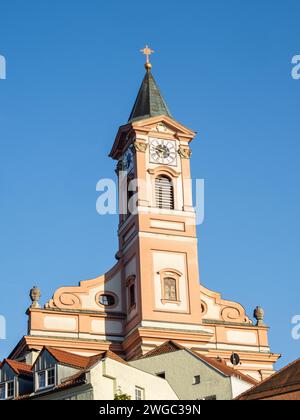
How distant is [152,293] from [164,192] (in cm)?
716

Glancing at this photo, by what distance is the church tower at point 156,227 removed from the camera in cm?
6581

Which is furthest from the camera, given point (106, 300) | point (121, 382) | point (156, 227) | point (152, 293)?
point (156, 227)

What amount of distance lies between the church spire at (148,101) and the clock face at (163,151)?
2351mm

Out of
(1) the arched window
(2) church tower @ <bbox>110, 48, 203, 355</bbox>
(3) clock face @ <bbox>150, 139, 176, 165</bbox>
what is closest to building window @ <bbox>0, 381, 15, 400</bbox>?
(2) church tower @ <bbox>110, 48, 203, 355</bbox>

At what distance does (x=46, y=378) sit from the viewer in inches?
1844

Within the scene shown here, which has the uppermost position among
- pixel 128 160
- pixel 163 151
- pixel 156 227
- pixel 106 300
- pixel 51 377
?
pixel 163 151

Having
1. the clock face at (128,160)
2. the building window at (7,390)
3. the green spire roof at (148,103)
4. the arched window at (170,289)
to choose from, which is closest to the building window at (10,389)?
the building window at (7,390)

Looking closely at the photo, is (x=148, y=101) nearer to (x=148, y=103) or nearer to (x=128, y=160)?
(x=148, y=103)

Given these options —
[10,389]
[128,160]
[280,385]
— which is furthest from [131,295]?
[280,385]

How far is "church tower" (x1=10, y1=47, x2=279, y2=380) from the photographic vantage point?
65.4 meters

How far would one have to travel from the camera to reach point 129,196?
70.8 m

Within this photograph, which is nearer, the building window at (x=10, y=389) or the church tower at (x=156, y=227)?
the building window at (x=10, y=389)

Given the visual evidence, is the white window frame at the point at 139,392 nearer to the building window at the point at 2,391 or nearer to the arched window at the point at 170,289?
the building window at the point at 2,391
